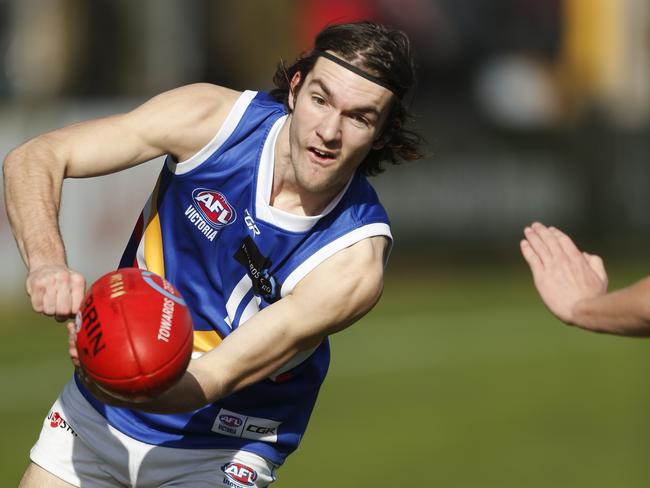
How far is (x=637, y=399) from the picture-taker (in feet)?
41.2

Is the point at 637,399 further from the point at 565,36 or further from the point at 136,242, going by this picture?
→ the point at 565,36

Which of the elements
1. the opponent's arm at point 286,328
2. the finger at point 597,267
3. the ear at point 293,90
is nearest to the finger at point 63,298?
the opponent's arm at point 286,328

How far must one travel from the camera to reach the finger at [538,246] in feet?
18.2

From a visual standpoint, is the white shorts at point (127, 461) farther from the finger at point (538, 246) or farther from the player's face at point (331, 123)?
the finger at point (538, 246)

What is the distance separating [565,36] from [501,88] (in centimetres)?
302

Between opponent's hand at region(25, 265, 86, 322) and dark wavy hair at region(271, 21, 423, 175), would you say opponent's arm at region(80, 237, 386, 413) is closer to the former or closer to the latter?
opponent's hand at region(25, 265, 86, 322)

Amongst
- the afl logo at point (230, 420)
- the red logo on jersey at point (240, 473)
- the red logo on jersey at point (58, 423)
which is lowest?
the red logo on jersey at point (240, 473)

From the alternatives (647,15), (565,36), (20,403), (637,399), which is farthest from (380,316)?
(647,15)

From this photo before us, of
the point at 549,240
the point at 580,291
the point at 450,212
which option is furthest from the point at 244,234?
the point at 450,212

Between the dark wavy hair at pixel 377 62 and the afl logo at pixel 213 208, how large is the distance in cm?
54

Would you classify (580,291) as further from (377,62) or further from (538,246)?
(377,62)

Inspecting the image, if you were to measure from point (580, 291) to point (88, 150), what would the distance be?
2.11 metres

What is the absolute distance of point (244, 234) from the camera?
5.52 m

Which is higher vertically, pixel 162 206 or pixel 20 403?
pixel 162 206
